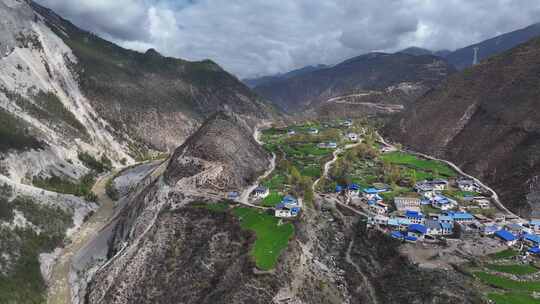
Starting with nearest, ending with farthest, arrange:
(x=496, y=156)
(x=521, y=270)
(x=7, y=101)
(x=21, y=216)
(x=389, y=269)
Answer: (x=521, y=270) → (x=389, y=269) → (x=21, y=216) → (x=496, y=156) → (x=7, y=101)

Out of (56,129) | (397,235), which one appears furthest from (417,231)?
(56,129)

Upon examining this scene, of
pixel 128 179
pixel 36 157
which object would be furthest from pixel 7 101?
pixel 128 179

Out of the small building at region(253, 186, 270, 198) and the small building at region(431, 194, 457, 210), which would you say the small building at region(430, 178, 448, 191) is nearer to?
the small building at region(431, 194, 457, 210)

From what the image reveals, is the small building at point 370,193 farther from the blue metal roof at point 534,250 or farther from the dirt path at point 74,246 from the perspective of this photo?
the dirt path at point 74,246

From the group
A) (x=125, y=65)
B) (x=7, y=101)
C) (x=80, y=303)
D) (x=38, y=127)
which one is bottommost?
Result: (x=80, y=303)

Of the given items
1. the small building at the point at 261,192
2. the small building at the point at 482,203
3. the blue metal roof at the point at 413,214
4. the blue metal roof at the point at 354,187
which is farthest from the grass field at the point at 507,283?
Answer: the small building at the point at 261,192

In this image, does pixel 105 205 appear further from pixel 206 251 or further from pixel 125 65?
pixel 125 65
